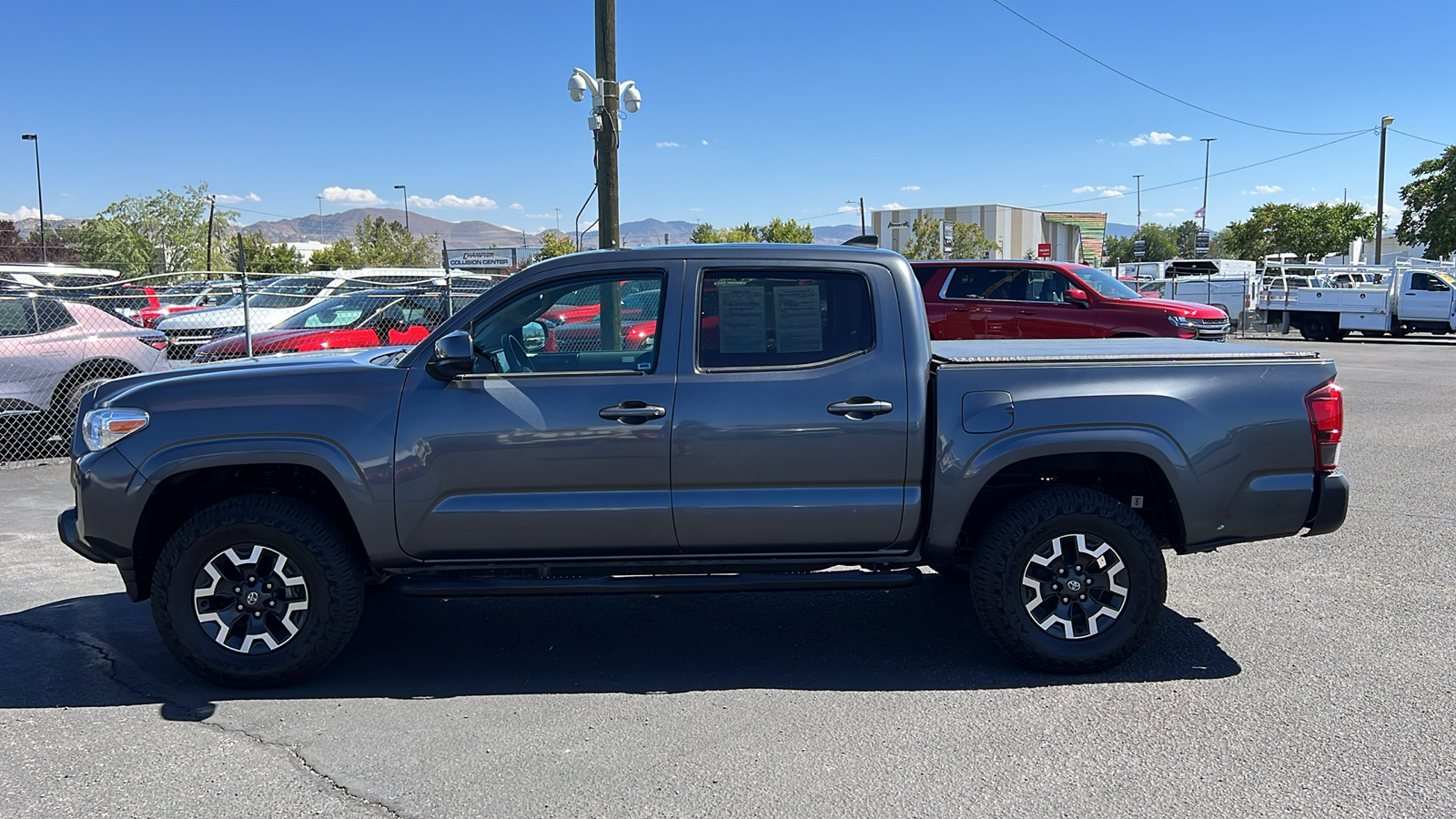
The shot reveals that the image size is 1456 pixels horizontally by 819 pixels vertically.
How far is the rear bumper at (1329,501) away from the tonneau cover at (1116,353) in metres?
0.54

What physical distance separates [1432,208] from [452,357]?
52449mm

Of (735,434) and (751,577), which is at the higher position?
(735,434)

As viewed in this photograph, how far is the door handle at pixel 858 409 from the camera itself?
14.8 feet

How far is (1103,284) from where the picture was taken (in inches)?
553

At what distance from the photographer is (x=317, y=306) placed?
1471 cm

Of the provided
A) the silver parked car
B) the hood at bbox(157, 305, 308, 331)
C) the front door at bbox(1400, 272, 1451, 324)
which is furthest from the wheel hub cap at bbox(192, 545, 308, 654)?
the front door at bbox(1400, 272, 1451, 324)

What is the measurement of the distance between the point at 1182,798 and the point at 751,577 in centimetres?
186

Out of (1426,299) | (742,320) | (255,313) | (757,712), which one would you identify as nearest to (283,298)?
(255,313)

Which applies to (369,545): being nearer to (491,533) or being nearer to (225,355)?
(491,533)

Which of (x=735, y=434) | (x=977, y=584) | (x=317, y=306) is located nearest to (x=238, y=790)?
(x=735, y=434)

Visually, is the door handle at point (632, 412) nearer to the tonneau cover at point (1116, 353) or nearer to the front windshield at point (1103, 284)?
the tonneau cover at point (1116, 353)

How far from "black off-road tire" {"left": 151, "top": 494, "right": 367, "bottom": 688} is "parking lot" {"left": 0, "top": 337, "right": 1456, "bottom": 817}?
135 millimetres

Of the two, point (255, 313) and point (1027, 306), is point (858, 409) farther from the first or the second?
point (255, 313)

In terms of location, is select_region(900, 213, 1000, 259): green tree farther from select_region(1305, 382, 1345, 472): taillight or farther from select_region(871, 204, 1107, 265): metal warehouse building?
select_region(1305, 382, 1345, 472): taillight
